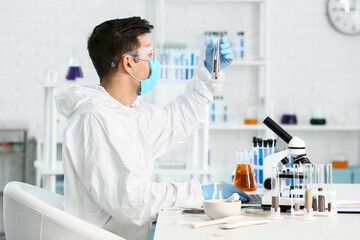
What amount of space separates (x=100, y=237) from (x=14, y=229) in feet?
1.11

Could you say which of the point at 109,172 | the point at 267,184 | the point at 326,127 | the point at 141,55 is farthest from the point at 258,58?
the point at 109,172

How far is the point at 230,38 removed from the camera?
479cm

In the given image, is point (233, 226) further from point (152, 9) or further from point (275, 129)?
point (152, 9)

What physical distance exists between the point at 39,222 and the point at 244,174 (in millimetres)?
788

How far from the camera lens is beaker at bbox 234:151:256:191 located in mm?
2072

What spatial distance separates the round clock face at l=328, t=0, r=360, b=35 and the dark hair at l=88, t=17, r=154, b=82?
123 inches

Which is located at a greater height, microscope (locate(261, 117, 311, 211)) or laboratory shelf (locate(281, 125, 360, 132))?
laboratory shelf (locate(281, 125, 360, 132))

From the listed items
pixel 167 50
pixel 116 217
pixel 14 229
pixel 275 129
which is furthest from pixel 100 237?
pixel 167 50

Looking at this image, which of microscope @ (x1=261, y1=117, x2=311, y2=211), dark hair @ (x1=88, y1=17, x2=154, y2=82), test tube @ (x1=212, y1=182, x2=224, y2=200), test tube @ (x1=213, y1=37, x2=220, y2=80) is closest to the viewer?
microscope @ (x1=261, y1=117, x2=311, y2=211)

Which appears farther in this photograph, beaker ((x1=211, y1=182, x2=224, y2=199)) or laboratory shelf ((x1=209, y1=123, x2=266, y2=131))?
laboratory shelf ((x1=209, y1=123, x2=266, y2=131))

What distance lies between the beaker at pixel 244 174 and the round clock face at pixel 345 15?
3109mm

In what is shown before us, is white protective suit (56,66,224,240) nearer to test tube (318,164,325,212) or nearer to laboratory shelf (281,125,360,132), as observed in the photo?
test tube (318,164,325,212)

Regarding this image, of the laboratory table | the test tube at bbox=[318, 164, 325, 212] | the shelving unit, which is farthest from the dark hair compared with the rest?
the shelving unit

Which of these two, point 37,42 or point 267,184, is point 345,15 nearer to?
point 37,42
